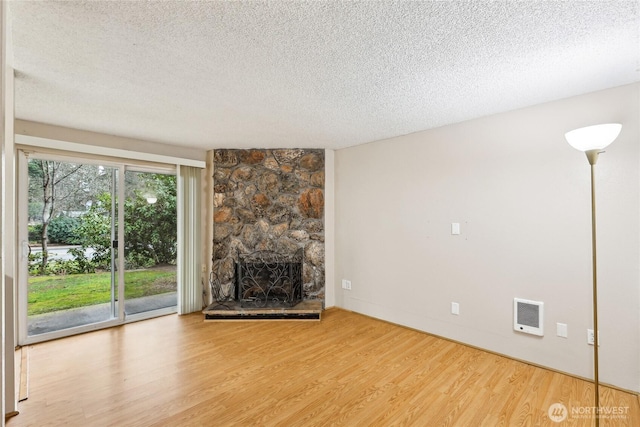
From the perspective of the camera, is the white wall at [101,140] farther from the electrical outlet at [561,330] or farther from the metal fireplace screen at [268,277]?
the electrical outlet at [561,330]

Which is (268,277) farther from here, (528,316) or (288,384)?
(528,316)

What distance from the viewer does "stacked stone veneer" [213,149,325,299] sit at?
4.10m

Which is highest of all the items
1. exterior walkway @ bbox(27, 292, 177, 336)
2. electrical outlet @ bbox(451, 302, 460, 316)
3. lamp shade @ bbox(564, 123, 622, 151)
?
lamp shade @ bbox(564, 123, 622, 151)

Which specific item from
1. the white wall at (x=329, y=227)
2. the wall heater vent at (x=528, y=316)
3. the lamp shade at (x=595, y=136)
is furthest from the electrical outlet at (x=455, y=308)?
the lamp shade at (x=595, y=136)

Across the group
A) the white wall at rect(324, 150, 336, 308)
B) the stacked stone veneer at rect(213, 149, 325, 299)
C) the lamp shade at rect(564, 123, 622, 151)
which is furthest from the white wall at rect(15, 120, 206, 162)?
the lamp shade at rect(564, 123, 622, 151)

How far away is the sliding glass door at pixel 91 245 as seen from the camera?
10.1ft

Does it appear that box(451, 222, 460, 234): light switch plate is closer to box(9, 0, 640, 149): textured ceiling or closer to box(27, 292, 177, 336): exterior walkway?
box(9, 0, 640, 149): textured ceiling

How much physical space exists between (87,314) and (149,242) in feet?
3.38

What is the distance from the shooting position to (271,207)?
4148mm

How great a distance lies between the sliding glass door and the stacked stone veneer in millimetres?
706

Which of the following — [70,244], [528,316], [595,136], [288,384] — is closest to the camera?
[595,136]

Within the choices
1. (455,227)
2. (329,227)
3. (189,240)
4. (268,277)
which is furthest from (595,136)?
(189,240)

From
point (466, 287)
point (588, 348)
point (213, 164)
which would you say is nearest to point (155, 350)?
point (213, 164)

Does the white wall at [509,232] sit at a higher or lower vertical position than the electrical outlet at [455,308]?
higher
